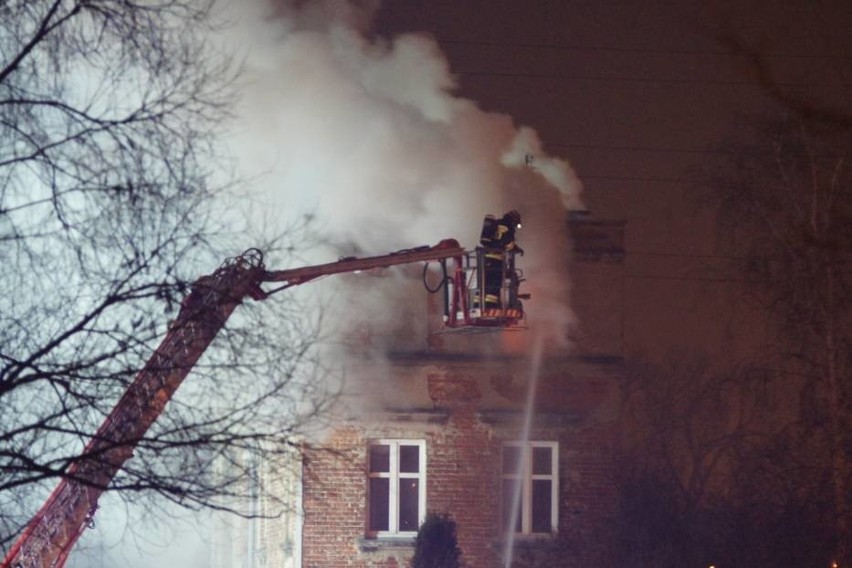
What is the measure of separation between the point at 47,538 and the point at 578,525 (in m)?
11.4

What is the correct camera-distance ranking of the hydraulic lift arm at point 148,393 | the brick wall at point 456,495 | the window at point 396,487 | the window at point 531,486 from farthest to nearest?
the window at point 531,486, the window at point 396,487, the brick wall at point 456,495, the hydraulic lift arm at point 148,393

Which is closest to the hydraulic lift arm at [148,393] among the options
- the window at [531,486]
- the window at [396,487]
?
the window at [396,487]

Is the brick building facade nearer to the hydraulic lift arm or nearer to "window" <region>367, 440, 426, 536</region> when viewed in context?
"window" <region>367, 440, 426, 536</region>

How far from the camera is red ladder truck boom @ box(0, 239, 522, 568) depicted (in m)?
9.30

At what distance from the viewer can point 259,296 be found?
14.9 meters

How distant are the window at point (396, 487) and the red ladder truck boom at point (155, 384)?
20.6 ft

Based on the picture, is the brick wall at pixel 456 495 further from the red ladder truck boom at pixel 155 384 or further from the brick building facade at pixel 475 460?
the red ladder truck boom at pixel 155 384

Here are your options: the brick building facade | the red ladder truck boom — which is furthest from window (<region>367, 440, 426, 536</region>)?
the red ladder truck boom

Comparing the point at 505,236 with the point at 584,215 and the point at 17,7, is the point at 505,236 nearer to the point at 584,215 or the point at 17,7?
the point at 584,215

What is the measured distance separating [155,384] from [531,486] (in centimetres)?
1225

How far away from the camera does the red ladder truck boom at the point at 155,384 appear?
9297mm

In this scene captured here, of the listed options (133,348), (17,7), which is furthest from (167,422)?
(17,7)

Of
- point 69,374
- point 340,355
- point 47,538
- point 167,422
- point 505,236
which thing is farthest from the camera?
point 340,355

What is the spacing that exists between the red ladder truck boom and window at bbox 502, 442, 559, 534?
6.68m
